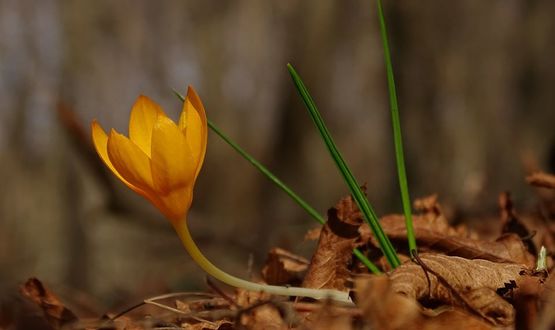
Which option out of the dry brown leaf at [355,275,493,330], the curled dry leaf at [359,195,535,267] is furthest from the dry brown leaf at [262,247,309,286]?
the dry brown leaf at [355,275,493,330]

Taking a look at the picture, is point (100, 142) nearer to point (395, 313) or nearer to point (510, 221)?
point (395, 313)

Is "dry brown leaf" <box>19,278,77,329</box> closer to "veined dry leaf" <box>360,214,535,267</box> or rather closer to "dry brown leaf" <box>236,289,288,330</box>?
"dry brown leaf" <box>236,289,288,330</box>

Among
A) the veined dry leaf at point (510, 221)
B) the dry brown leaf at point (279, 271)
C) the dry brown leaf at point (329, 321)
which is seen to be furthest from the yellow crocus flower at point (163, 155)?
the veined dry leaf at point (510, 221)

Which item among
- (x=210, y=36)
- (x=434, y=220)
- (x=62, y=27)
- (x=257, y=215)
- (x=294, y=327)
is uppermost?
(x=210, y=36)

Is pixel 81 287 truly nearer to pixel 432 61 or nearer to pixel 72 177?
pixel 72 177

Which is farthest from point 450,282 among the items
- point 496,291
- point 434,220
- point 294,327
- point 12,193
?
point 12,193

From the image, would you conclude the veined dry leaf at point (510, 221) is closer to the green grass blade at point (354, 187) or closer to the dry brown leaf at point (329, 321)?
the green grass blade at point (354, 187)
